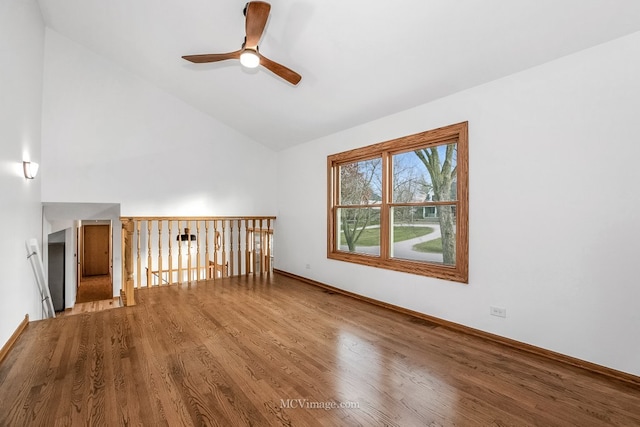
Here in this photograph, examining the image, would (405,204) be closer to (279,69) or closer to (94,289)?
(279,69)

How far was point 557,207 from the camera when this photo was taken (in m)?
2.55

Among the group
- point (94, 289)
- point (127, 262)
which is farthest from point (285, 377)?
point (94, 289)

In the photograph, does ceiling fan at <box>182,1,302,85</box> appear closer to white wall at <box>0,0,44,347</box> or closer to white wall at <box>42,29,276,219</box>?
white wall at <box>0,0,44,347</box>

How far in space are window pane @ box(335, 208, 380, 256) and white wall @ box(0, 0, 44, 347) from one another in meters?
3.77

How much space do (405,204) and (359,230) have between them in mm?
958

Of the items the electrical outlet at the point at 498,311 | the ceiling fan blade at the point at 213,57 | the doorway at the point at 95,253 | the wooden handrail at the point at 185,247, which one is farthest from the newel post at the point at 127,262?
the doorway at the point at 95,253

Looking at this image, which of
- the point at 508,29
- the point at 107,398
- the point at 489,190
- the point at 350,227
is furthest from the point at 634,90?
the point at 107,398

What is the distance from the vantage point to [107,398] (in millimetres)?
2004

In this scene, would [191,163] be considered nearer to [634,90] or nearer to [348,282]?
[348,282]

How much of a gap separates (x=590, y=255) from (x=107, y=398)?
11.7 feet

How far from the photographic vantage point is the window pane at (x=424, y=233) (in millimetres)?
3380

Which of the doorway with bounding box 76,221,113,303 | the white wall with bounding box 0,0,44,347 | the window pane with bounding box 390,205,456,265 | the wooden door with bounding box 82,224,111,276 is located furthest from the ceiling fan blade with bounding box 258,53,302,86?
→ the wooden door with bounding box 82,224,111,276

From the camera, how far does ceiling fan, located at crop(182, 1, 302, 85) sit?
2.19m

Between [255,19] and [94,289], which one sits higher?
[255,19]
